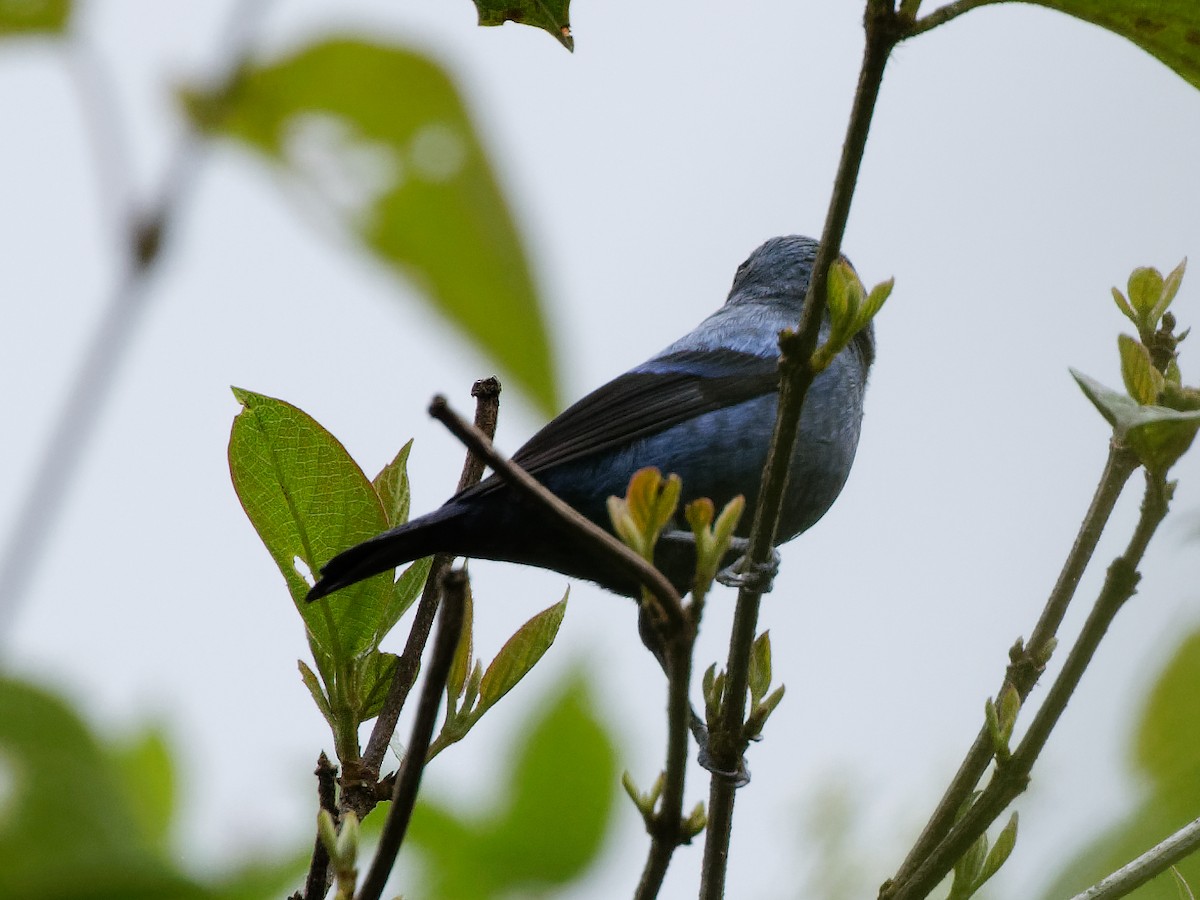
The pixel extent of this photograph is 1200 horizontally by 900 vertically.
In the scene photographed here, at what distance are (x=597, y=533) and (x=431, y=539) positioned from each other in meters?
2.27

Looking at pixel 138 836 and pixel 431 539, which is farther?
pixel 431 539

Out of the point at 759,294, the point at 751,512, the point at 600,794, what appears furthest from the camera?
the point at 759,294

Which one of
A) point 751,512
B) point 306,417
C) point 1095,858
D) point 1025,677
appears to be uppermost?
point 751,512

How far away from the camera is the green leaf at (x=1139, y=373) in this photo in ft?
6.34

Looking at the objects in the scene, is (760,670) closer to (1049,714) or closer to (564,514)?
(1049,714)

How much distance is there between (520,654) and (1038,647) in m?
0.84

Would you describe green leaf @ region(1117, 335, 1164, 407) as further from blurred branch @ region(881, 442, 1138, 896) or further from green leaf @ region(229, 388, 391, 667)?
green leaf @ region(229, 388, 391, 667)

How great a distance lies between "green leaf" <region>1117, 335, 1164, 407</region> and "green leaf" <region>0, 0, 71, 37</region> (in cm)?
151

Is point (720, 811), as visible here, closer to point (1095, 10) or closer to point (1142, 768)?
point (1142, 768)

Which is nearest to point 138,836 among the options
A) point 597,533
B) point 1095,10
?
point 597,533

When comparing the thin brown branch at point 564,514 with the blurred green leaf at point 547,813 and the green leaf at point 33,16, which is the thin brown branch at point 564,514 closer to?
the blurred green leaf at point 547,813

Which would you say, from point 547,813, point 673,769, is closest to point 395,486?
point 547,813

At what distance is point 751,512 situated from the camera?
409 centimetres

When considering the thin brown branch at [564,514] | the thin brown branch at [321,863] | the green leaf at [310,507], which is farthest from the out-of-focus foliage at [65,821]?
the green leaf at [310,507]
